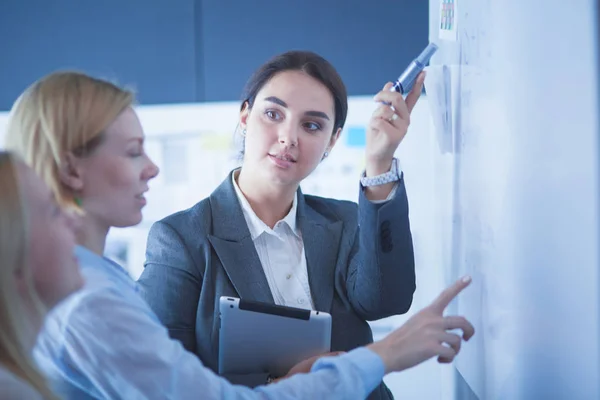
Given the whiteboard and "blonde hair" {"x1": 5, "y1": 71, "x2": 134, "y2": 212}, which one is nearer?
the whiteboard

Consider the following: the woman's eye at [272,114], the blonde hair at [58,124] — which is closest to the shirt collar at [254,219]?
the woman's eye at [272,114]

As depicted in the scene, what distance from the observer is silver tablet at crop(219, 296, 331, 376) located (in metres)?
1.29

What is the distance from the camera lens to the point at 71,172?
1051 mm

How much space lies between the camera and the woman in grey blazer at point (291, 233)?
135cm

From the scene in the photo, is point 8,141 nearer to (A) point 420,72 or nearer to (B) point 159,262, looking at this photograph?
(B) point 159,262

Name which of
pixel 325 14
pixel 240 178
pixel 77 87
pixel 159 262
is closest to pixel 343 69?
pixel 325 14

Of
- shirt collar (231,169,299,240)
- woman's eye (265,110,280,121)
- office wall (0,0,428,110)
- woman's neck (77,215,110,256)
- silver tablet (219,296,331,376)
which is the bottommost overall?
silver tablet (219,296,331,376)

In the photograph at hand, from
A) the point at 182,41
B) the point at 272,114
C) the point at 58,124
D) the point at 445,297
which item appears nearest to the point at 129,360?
the point at 58,124

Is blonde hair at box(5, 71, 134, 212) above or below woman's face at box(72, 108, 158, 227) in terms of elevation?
above

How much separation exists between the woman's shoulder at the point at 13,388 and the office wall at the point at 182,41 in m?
2.16

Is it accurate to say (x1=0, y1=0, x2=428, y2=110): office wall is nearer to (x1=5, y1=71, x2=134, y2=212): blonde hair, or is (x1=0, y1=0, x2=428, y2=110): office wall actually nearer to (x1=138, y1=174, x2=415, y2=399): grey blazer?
(x1=138, y1=174, x2=415, y2=399): grey blazer

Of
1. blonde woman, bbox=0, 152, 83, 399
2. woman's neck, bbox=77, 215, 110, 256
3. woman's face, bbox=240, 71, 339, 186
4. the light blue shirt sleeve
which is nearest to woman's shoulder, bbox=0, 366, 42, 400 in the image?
blonde woman, bbox=0, 152, 83, 399

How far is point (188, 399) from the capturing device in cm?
98

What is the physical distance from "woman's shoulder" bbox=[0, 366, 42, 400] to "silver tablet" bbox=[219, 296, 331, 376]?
58 centimetres
